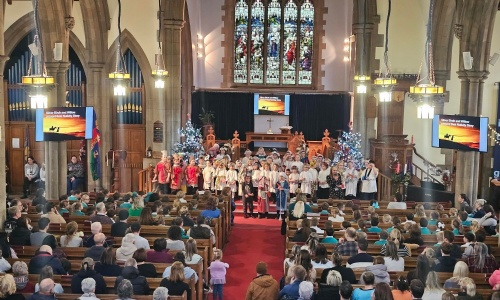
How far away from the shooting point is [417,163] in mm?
20156

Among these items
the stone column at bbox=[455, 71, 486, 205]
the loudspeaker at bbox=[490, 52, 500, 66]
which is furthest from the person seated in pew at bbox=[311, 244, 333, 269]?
the loudspeaker at bbox=[490, 52, 500, 66]

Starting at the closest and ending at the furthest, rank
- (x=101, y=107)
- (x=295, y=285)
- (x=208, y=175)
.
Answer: (x=295, y=285) < (x=208, y=175) < (x=101, y=107)

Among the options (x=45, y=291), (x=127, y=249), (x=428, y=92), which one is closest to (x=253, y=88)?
(x=428, y=92)

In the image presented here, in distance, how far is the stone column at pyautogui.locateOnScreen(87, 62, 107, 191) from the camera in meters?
19.3

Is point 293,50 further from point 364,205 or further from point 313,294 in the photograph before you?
point 313,294

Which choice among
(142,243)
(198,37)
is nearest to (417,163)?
(198,37)

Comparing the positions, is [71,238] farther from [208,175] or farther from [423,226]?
[208,175]

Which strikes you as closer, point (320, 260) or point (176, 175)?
point (320, 260)

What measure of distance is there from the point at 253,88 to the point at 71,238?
18.0m

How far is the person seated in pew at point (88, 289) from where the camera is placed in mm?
7070

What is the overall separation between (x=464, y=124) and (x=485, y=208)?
263 centimetres

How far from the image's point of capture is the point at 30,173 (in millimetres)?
19047

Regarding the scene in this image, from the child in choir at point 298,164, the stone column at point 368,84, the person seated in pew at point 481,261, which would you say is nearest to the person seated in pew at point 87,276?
the person seated in pew at point 481,261

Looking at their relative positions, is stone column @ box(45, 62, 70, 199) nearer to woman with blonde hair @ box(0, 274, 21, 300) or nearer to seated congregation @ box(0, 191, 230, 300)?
seated congregation @ box(0, 191, 230, 300)
